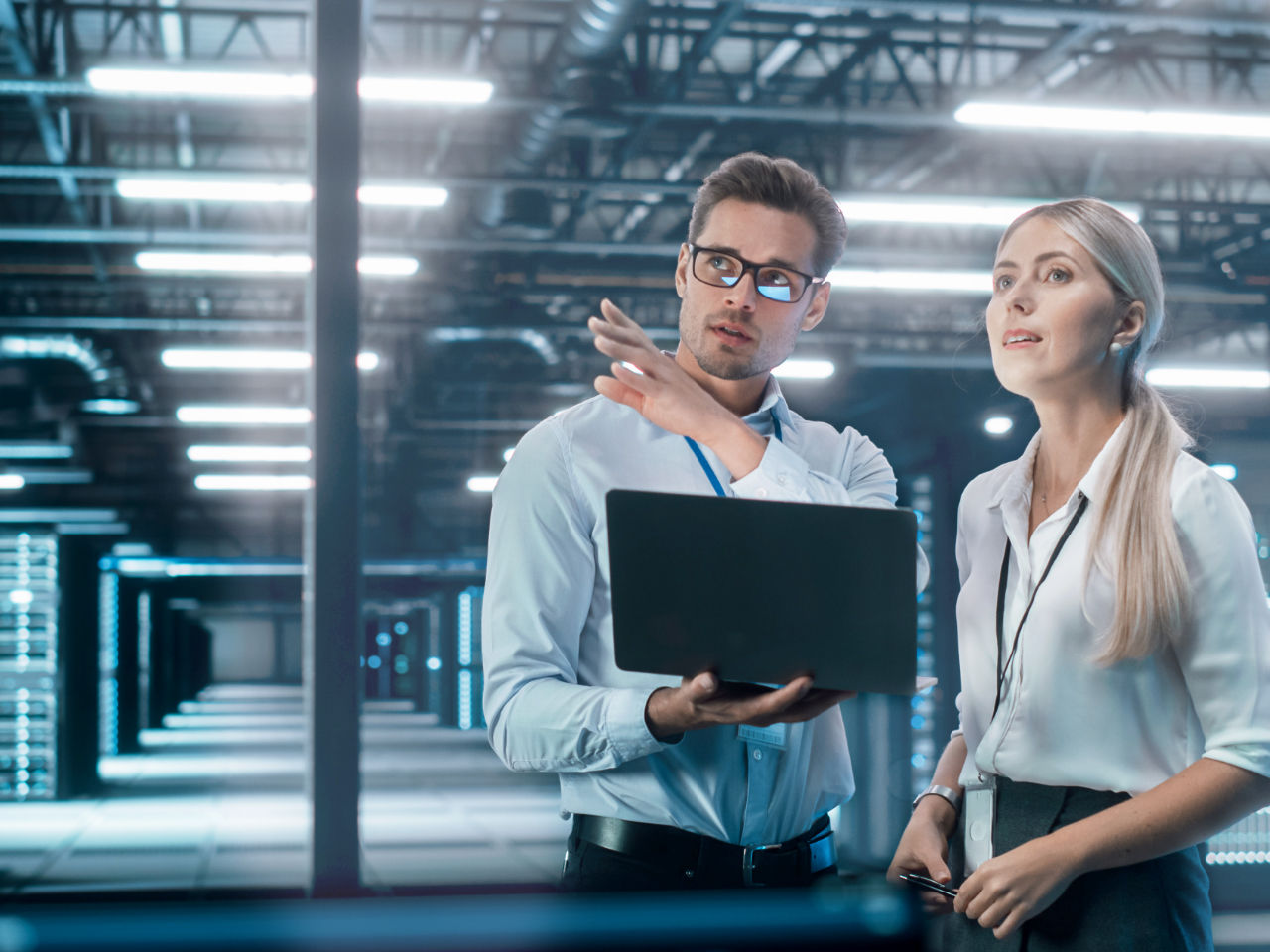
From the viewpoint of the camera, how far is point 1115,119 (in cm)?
617

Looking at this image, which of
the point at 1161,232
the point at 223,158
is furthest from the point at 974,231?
the point at 223,158

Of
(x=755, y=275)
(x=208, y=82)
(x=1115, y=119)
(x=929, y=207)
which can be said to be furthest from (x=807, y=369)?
(x=755, y=275)

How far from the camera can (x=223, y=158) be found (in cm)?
1215

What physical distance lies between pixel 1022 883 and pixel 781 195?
0.95 m

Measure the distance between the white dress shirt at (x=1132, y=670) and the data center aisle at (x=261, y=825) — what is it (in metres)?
3.40

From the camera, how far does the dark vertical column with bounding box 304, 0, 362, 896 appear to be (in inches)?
103

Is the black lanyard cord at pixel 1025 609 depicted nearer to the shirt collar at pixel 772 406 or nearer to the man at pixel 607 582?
the man at pixel 607 582

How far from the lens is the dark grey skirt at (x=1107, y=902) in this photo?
142 centimetres

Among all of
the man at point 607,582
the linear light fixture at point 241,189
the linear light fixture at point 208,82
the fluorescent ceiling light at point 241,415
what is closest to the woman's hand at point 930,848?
the man at point 607,582

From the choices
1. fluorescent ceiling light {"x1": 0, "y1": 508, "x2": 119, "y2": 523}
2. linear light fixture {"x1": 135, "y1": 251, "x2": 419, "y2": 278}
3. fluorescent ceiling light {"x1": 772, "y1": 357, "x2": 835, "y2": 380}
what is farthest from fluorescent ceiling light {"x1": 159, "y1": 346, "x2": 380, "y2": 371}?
fluorescent ceiling light {"x1": 772, "y1": 357, "x2": 835, "y2": 380}

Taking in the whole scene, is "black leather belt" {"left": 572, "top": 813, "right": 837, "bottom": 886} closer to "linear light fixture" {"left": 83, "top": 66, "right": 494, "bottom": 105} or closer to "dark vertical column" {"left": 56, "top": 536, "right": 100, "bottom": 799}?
"linear light fixture" {"left": 83, "top": 66, "right": 494, "bottom": 105}

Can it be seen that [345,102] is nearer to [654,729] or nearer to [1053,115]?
[654,729]

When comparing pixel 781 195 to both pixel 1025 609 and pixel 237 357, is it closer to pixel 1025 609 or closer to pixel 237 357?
pixel 1025 609

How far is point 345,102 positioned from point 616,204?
10.4m
